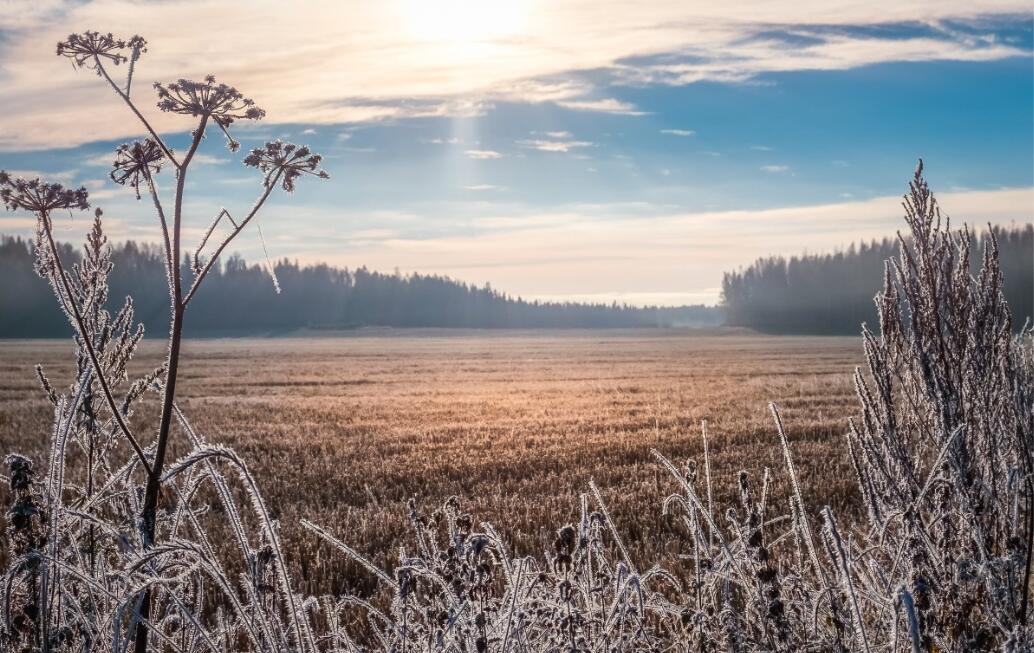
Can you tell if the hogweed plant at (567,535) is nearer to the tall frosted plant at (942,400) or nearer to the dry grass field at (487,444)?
the tall frosted plant at (942,400)

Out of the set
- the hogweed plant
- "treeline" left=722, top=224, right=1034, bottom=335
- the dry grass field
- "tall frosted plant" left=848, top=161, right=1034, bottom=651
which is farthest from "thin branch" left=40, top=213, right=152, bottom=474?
"treeline" left=722, top=224, right=1034, bottom=335

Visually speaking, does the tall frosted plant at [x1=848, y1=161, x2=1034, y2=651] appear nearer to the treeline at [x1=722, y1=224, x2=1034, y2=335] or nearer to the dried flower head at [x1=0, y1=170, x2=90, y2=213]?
the dried flower head at [x1=0, y1=170, x2=90, y2=213]

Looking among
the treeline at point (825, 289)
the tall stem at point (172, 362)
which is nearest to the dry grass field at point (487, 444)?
the tall stem at point (172, 362)

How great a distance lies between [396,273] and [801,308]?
8242 cm

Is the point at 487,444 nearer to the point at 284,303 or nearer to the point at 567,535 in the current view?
the point at 567,535

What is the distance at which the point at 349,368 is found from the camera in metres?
41.0

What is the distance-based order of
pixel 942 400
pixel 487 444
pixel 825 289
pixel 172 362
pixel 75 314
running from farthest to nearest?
pixel 825 289, pixel 487 444, pixel 942 400, pixel 75 314, pixel 172 362

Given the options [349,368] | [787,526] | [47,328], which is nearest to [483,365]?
[349,368]

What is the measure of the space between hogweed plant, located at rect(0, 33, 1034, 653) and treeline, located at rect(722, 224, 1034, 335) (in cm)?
11001

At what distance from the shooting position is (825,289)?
13750cm

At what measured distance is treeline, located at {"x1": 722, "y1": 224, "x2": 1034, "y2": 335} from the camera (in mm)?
119500

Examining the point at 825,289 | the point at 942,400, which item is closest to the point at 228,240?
the point at 942,400

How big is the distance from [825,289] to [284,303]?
93968 mm

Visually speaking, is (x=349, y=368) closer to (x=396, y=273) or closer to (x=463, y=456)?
(x=463, y=456)
